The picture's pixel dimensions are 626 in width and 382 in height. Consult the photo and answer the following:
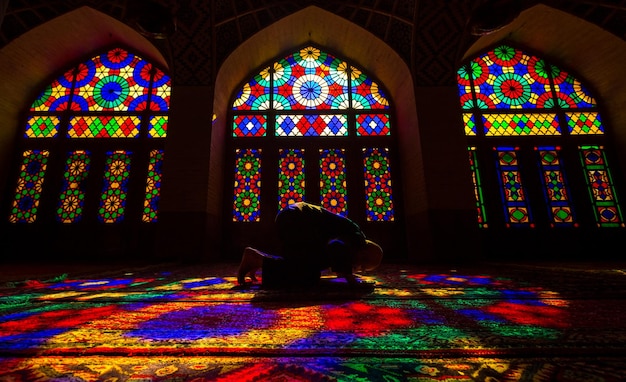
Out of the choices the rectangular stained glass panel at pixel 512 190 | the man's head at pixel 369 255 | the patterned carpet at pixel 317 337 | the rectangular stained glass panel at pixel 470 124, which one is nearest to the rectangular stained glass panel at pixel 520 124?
the rectangular stained glass panel at pixel 470 124

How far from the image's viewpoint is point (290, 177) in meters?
6.02

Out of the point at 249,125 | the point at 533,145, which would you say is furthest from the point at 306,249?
the point at 533,145

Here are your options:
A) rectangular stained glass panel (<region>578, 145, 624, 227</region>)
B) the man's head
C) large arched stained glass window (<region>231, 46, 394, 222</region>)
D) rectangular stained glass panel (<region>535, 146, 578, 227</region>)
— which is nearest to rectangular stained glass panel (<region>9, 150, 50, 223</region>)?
large arched stained glass window (<region>231, 46, 394, 222</region>)

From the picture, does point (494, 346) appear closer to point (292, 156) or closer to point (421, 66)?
point (292, 156)

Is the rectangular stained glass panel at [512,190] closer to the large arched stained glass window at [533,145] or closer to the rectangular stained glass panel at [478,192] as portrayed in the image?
the large arched stained glass window at [533,145]

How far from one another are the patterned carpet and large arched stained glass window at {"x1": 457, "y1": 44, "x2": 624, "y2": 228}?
15.0 ft

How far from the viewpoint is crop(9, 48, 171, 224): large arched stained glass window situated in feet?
18.8

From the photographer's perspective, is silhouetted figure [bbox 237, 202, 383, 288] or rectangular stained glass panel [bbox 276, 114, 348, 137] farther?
rectangular stained glass panel [bbox 276, 114, 348, 137]

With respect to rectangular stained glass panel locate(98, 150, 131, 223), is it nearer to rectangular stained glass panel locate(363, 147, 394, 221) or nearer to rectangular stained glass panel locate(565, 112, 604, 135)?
rectangular stained glass panel locate(363, 147, 394, 221)

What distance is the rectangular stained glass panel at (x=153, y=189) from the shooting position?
570 centimetres

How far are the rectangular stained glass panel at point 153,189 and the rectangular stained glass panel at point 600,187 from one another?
28.6 ft

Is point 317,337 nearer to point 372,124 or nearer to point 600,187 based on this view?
point 372,124

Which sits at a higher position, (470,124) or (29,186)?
(470,124)

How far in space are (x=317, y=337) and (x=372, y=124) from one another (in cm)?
593
